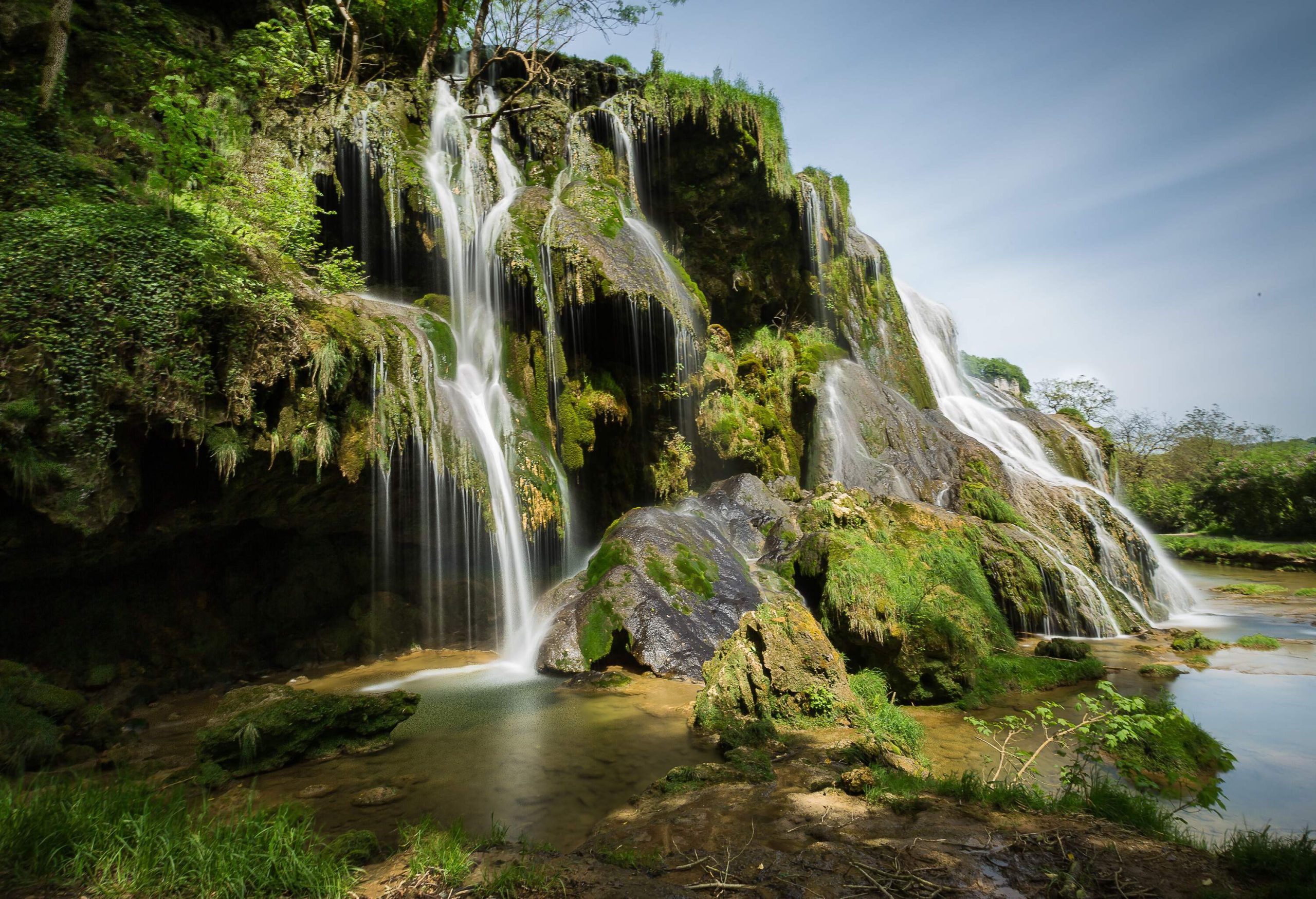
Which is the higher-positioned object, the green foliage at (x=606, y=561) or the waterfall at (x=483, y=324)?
the waterfall at (x=483, y=324)

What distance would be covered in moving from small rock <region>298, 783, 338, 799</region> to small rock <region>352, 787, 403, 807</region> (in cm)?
27

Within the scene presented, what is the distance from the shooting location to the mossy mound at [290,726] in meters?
4.86

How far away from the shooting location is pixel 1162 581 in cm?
1349

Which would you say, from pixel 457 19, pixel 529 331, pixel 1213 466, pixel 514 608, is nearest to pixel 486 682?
pixel 514 608

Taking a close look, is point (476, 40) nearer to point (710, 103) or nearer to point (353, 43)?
point (353, 43)

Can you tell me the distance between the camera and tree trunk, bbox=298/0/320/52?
12.2 m

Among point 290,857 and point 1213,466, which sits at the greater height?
point 1213,466

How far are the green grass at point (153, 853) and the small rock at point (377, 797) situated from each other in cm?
122

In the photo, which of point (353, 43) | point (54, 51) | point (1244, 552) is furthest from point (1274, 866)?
point (1244, 552)

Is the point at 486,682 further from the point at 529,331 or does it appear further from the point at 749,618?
the point at 529,331

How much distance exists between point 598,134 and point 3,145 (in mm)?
12957

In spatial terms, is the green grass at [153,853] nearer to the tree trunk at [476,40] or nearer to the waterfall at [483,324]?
the waterfall at [483,324]

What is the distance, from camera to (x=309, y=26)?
12.4 metres

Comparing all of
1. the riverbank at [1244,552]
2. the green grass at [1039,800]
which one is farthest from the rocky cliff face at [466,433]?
the riverbank at [1244,552]
